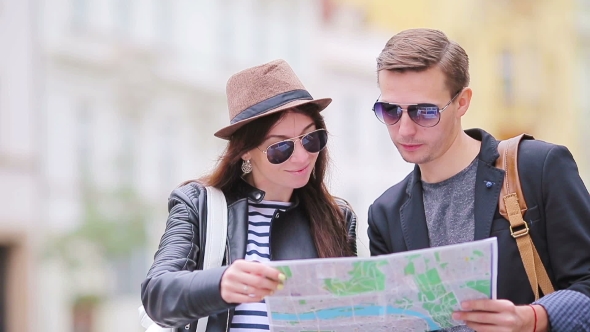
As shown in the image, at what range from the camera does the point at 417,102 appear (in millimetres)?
2598

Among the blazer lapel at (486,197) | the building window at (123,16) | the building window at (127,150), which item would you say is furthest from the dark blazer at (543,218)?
the building window at (123,16)

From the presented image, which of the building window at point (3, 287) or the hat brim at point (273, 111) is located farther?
the building window at point (3, 287)

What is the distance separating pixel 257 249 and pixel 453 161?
2.26 feet

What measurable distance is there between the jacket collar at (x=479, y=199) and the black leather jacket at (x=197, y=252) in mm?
399

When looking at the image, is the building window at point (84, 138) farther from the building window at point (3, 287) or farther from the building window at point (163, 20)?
the building window at point (163, 20)

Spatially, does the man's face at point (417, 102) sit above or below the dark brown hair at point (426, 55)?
below

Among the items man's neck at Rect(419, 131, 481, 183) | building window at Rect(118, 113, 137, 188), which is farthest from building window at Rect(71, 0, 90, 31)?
man's neck at Rect(419, 131, 481, 183)

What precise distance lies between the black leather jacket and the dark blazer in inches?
19.7

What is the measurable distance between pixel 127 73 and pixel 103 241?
11.7ft

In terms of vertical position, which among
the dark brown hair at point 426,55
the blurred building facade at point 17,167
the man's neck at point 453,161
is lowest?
the blurred building facade at point 17,167

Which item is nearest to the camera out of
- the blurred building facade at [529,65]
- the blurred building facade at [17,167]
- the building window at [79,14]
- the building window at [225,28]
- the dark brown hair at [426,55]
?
the dark brown hair at [426,55]

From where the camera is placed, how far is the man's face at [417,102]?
2605 mm

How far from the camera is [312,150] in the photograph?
9.56ft

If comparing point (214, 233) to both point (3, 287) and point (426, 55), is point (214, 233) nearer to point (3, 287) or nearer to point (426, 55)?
point (426, 55)
